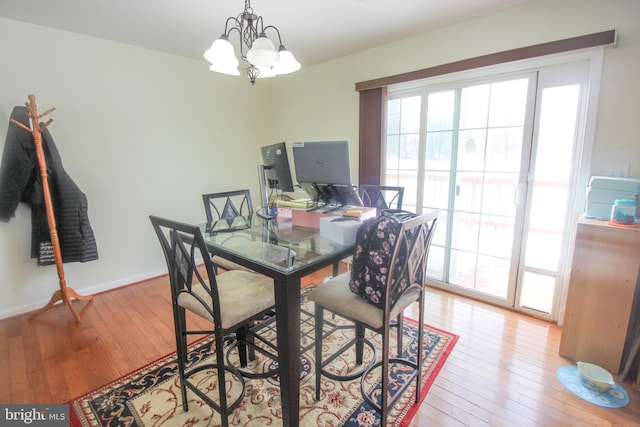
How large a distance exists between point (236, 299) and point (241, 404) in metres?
0.64

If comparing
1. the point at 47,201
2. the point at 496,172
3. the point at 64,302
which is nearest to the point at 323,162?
the point at 496,172

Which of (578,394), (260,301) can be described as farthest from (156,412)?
(578,394)

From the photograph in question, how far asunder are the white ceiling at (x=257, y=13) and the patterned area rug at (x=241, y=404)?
7.93ft

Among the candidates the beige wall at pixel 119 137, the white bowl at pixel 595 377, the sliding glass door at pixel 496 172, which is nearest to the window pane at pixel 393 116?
the sliding glass door at pixel 496 172

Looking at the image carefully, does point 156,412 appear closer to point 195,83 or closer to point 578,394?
point 578,394

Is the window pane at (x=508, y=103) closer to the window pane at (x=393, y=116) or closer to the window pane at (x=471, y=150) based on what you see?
the window pane at (x=471, y=150)

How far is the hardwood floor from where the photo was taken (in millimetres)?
1560

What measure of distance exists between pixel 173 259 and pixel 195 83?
8.86 feet

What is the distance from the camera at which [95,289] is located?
9.65 ft

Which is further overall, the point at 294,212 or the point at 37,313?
the point at 37,313

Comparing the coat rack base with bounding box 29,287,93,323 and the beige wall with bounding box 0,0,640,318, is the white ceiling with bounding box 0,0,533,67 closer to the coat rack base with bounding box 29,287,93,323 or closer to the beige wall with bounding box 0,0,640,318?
the beige wall with bounding box 0,0,640,318

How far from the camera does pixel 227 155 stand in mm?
3812

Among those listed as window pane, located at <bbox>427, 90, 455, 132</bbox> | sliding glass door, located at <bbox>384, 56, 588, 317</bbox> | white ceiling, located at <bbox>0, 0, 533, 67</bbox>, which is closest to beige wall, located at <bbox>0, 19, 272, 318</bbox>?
white ceiling, located at <bbox>0, 0, 533, 67</bbox>
